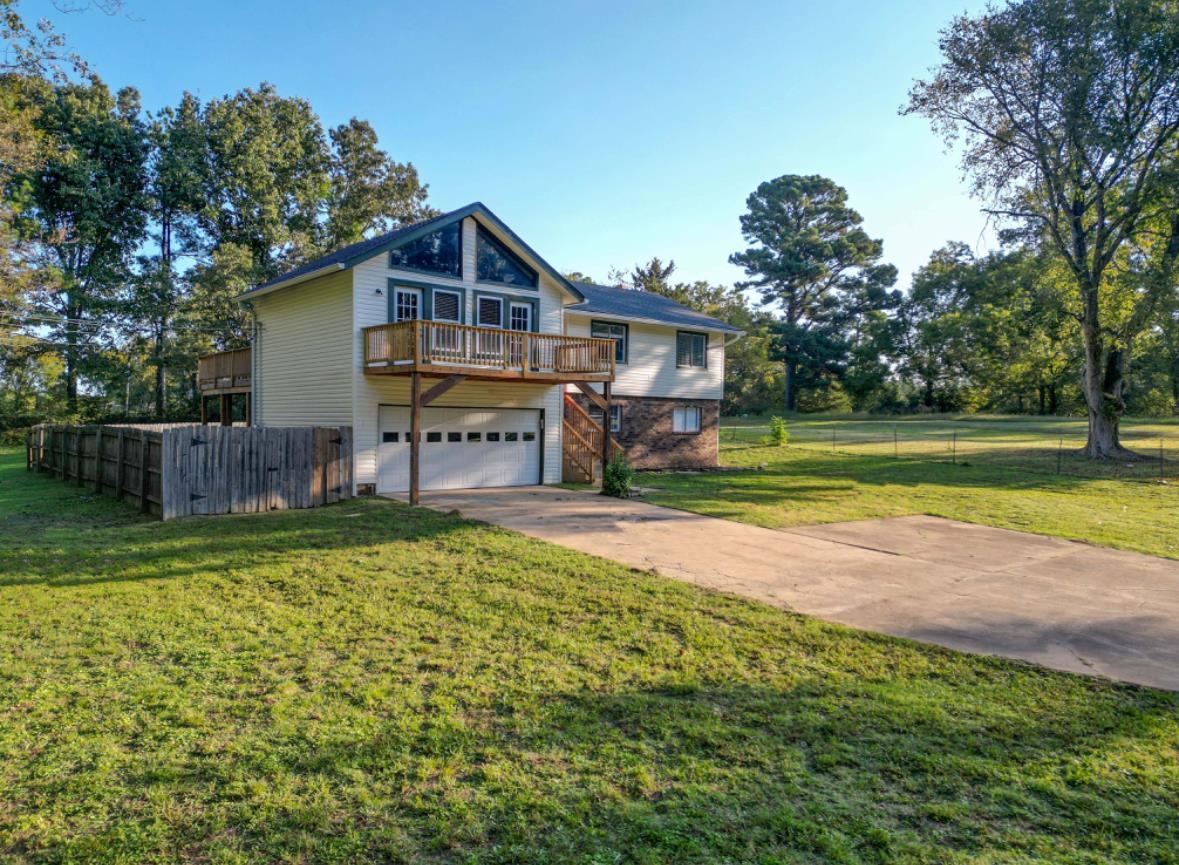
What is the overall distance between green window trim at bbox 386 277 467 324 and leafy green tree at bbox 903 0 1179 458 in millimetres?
19119

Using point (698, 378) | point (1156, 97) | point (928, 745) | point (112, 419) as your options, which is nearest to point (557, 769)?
point (928, 745)

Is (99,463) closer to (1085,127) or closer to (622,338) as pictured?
(622,338)

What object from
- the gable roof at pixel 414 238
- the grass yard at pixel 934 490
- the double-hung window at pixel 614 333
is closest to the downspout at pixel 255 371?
the gable roof at pixel 414 238

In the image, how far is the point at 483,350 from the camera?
15.3 meters

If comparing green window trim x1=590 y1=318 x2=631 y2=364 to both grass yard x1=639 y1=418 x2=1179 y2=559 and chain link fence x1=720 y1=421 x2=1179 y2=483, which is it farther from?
chain link fence x1=720 y1=421 x2=1179 y2=483

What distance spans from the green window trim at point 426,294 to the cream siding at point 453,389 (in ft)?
0.29

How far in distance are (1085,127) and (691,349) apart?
556 inches

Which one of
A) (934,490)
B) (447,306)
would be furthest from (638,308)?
(934,490)

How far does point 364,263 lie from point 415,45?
5.40m

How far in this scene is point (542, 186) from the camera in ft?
73.3

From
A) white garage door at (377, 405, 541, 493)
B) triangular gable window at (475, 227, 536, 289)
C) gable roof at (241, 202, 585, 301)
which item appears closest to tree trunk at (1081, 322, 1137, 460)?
gable roof at (241, 202, 585, 301)

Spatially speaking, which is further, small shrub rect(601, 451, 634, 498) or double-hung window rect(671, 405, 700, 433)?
double-hung window rect(671, 405, 700, 433)

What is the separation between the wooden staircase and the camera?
18.6 meters

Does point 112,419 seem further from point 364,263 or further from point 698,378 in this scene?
point 698,378
